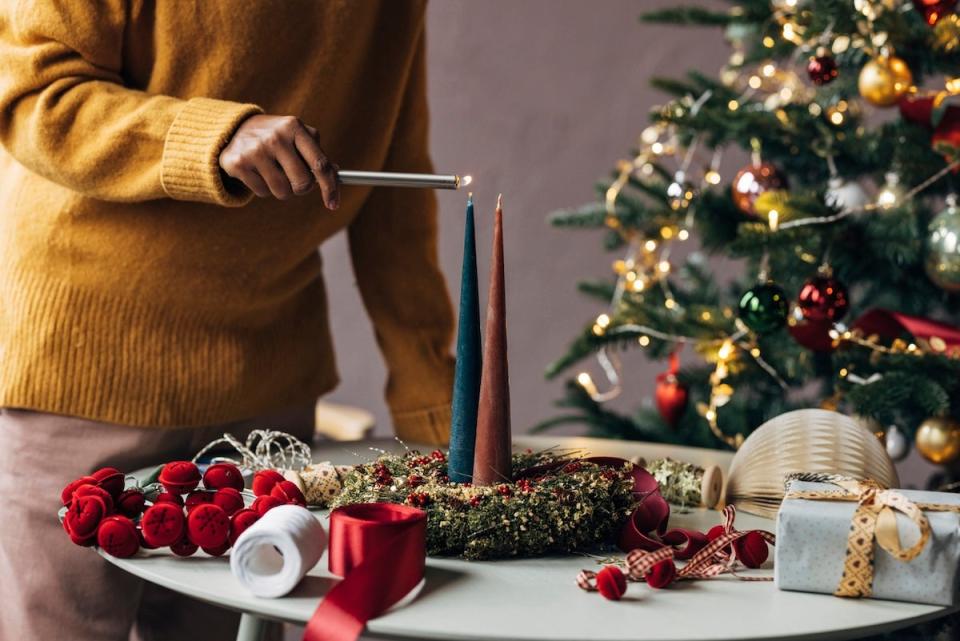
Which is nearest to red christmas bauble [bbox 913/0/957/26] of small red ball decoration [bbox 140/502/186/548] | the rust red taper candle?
the rust red taper candle

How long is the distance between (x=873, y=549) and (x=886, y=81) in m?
0.80

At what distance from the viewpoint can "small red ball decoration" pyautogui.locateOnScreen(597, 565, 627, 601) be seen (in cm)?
74

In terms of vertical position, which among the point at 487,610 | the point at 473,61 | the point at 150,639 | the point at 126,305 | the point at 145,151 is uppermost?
the point at 473,61

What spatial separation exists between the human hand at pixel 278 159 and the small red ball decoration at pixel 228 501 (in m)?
0.26

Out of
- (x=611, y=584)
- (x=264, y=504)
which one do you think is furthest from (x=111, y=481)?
(x=611, y=584)

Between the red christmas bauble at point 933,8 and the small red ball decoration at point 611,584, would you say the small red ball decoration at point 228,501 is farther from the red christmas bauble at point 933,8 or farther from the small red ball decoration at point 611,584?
the red christmas bauble at point 933,8

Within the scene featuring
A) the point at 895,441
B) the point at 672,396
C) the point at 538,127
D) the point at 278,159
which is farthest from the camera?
the point at 538,127

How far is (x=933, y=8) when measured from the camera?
4.33ft

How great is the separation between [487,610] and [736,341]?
935 mm

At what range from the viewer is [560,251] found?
2.37 meters

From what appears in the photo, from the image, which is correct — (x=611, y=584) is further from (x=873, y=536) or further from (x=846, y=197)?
(x=846, y=197)

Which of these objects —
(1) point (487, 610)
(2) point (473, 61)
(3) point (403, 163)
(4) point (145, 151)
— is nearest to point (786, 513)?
(1) point (487, 610)

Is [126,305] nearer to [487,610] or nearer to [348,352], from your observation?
[487,610]

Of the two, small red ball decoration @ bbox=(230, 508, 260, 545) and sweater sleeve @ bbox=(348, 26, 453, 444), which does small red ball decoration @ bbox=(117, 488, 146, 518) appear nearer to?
small red ball decoration @ bbox=(230, 508, 260, 545)
